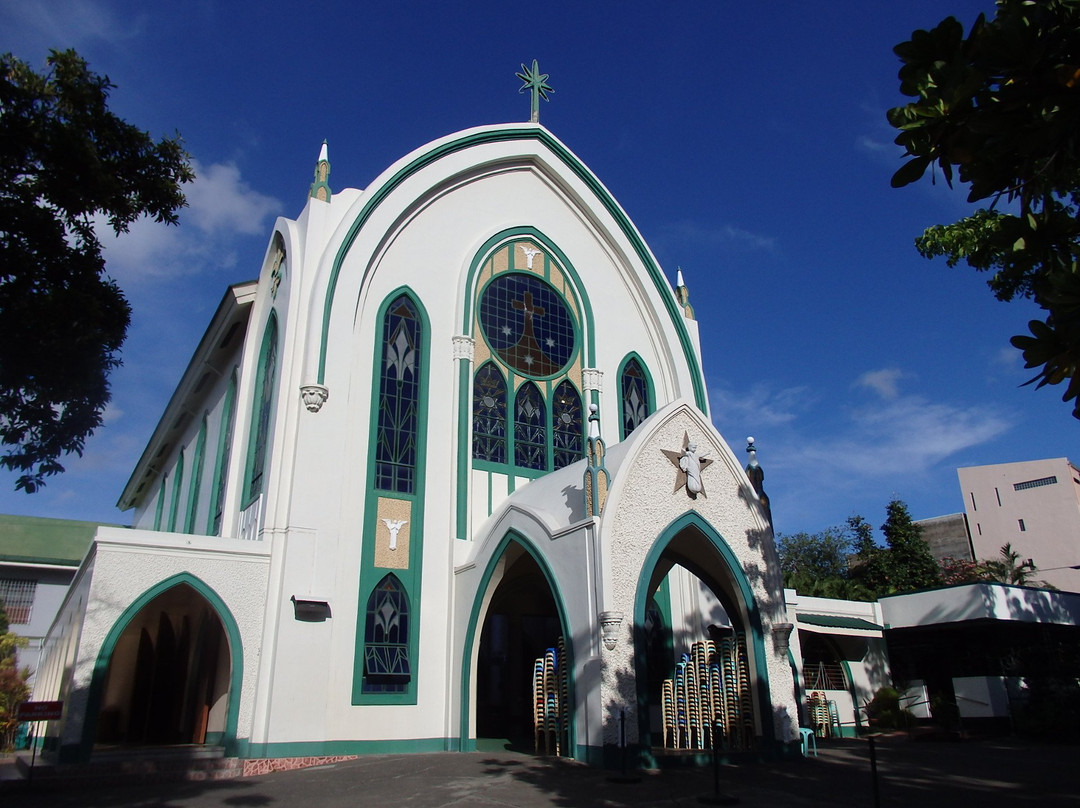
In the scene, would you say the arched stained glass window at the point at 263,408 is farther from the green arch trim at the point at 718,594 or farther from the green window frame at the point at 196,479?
the green arch trim at the point at 718,594

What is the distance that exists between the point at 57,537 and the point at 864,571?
3341 centimetres

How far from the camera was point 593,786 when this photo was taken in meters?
10.1

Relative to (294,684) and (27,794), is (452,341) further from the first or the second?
(27,794)

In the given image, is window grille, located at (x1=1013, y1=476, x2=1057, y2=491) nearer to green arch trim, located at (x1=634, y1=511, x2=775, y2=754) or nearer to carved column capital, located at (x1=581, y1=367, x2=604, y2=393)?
carved column capital, located at (x1=581, y1=367, x2=604, y2=393)

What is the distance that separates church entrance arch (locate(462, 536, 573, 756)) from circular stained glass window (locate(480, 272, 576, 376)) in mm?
4578

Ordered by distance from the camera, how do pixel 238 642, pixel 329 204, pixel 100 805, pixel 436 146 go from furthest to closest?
1. pixel 436 146
2. pixel 329 204
3. pixel 238 642
4. pixel 100 805

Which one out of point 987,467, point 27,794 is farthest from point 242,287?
point 987,467

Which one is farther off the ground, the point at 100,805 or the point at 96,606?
the point at 96,606

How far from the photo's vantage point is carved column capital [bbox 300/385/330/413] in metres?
15.0

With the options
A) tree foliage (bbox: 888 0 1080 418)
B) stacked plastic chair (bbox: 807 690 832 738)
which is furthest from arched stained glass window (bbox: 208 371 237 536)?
tree foliage (bbox: 888 0 1080 418)

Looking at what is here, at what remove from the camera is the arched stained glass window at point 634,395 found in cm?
1945

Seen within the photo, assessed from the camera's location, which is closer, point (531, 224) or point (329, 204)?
point (329, 204)

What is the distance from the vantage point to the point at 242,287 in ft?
62.3

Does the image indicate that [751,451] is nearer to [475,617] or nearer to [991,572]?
[475,617]
